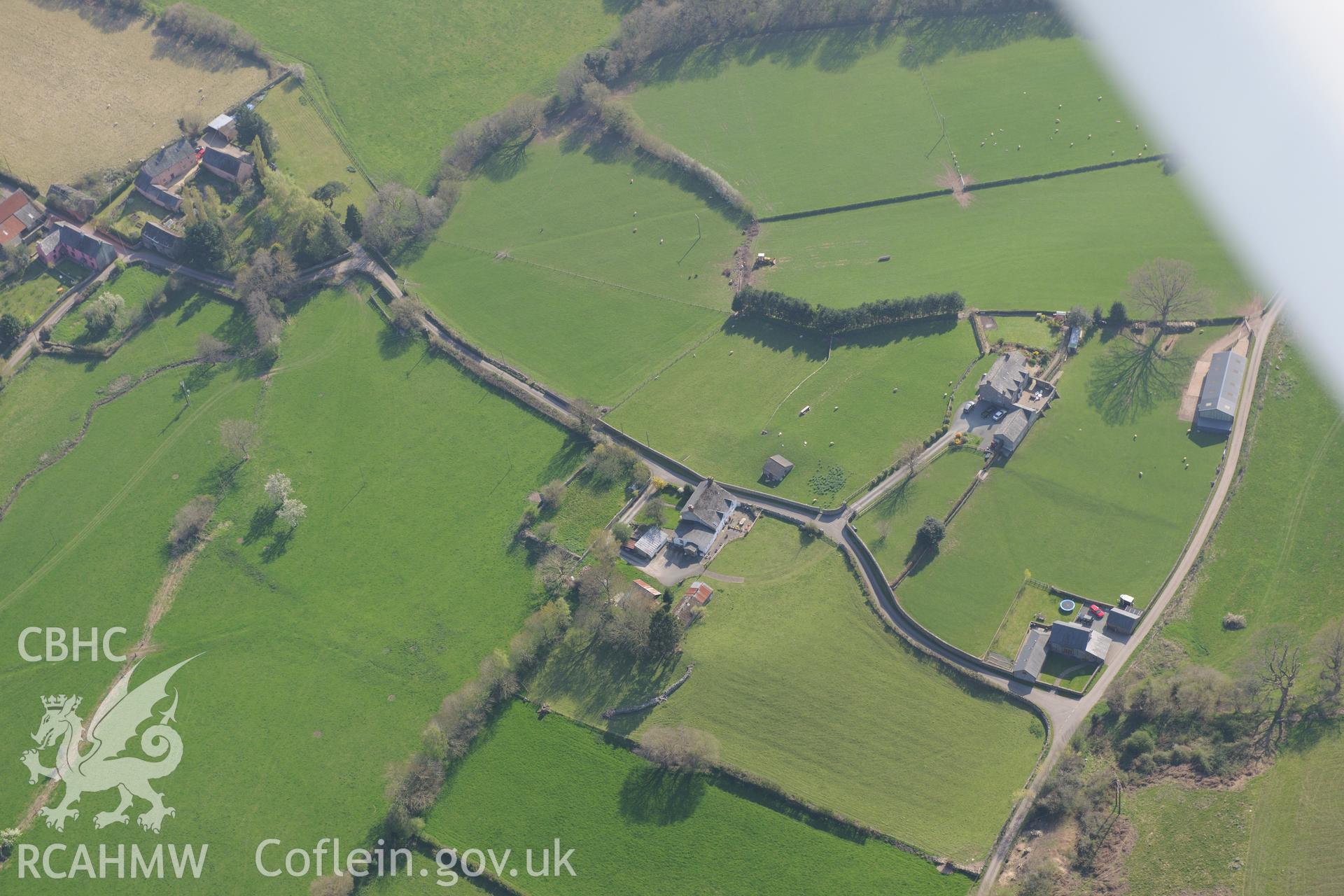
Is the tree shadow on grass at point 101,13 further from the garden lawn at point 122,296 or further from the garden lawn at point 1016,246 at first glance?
the garden lawn at point 1016,246

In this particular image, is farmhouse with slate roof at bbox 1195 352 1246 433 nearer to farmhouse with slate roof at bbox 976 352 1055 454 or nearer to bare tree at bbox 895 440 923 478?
farmhouse with slate roof at bbox 976 352 1055 454

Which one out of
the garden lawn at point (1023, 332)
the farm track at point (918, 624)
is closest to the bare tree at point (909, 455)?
the farm track at point (918, 624)

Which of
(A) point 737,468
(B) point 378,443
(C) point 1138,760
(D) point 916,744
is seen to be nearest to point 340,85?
(B) point 378,443

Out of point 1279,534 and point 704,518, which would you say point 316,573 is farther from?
point 1279,534

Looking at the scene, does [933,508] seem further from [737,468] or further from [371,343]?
[371,343]

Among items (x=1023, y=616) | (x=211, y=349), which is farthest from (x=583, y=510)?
(x=211, y=349)

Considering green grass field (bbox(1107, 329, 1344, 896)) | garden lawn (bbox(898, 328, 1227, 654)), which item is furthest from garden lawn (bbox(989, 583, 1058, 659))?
green grass field (bbox(1107, 329, 1344, 896))
